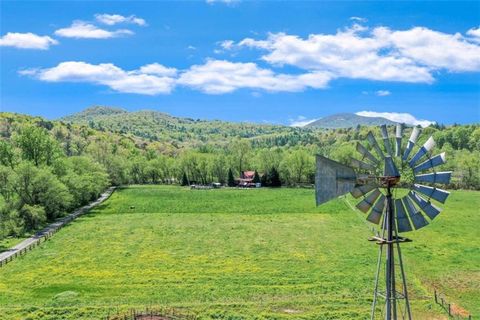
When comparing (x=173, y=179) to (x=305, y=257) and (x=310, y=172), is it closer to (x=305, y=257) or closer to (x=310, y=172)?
(x=310, y=172)

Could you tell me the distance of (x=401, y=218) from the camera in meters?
19.2

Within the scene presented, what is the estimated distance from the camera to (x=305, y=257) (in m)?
45.3

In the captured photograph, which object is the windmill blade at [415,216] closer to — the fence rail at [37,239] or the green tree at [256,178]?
the fence rail at [37,239]

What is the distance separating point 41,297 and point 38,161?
51714 millimetres

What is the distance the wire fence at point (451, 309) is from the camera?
29.8m

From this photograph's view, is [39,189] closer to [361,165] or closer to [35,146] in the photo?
[35,146]

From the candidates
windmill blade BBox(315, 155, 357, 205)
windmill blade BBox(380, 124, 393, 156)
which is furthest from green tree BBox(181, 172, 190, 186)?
windmill blade BBox(315, 155, 357, 205)

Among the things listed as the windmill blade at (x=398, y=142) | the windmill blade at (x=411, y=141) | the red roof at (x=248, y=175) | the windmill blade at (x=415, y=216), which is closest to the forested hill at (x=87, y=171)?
the windmill blade at (x=398, y=142)

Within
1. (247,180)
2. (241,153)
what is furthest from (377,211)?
(241,153)

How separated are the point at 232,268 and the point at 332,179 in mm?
24948

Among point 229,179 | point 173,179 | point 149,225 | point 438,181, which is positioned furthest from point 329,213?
point 173,179

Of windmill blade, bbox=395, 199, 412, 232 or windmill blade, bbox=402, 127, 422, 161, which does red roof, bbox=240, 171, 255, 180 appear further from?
windmill blade, bbox=395, 199, 412, 232

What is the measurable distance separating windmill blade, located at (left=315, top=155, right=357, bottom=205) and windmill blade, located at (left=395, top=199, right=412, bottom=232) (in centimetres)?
217

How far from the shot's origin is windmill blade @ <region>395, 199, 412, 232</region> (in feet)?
62.6
